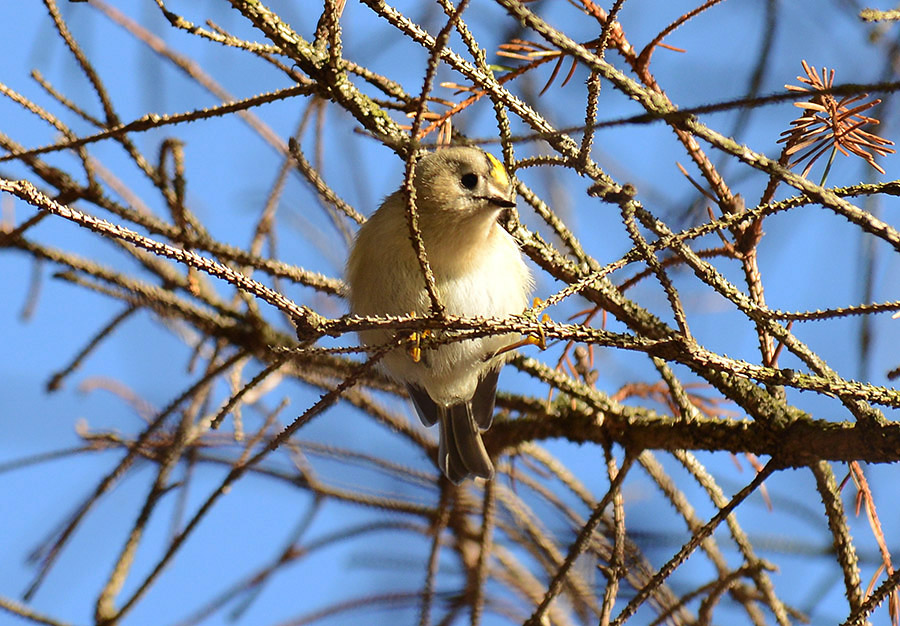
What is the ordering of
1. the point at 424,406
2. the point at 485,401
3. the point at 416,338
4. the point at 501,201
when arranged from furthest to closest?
the point at 424,406, the point at 485,401, the point at 501,201, the point at 416,338

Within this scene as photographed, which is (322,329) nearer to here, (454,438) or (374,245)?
(374,245)

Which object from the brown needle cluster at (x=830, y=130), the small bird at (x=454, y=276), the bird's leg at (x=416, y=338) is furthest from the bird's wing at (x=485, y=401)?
the brown needle cluster at (x=830, y=130)

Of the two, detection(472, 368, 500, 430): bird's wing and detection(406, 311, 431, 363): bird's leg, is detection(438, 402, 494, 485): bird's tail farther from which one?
detection(406, 311, 431, 363): bird's leg

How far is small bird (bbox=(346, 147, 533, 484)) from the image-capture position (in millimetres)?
1637

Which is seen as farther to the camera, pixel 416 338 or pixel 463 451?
pixel 463 451

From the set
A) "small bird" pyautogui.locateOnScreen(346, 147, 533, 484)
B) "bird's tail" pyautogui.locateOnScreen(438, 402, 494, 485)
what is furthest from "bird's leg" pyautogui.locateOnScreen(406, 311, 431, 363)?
"bird's tail" pyautogui.locateOnScreen(438, 402, 494, 485)

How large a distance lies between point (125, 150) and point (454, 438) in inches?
30.9

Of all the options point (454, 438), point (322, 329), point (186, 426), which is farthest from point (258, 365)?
point (322, 329)

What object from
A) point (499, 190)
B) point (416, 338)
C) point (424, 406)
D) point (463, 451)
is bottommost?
point (416, 338)

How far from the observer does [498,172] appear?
1.74 meters

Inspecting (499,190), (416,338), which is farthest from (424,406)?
(416,338)

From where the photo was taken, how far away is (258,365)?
1.79m

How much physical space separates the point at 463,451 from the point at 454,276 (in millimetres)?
328

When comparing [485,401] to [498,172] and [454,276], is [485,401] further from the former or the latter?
[498,172]
